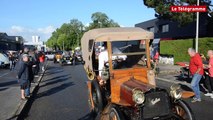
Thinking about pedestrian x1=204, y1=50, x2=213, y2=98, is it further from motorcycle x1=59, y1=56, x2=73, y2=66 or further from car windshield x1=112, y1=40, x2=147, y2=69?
motorcycle x1=59, y1=56, x2=73, y2=66

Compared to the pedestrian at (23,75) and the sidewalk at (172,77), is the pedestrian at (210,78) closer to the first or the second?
the sidewalk at (172,77)

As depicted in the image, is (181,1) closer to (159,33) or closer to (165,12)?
(165,12)

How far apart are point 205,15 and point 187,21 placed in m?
5.04

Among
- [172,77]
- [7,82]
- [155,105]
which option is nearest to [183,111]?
[155,105]

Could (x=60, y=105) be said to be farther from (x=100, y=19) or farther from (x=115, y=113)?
(x=100, y=19)

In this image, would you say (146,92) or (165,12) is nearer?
(146,92)

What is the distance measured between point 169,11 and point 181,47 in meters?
4.75

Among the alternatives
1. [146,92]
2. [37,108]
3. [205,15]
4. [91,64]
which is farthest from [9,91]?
[205,15]

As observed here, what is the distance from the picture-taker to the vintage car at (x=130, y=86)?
19.4 ft

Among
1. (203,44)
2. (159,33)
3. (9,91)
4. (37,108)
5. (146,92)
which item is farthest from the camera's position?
(159,33)

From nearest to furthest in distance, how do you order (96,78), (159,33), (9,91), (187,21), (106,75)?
(106,75) < (96,78) < (9,91) < (187,21) < (159,33)

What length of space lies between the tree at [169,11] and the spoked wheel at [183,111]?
85.1 feet

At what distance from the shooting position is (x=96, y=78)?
835cm

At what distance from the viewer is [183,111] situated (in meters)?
6.33
